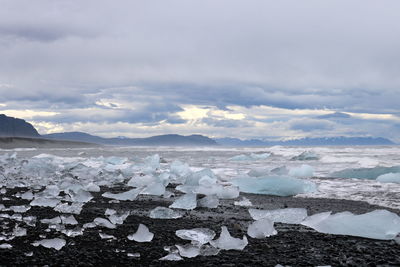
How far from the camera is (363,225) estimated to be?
9.20ft

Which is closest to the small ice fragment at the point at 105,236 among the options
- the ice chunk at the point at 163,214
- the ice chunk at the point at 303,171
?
the ice chunk at the point at 163,214

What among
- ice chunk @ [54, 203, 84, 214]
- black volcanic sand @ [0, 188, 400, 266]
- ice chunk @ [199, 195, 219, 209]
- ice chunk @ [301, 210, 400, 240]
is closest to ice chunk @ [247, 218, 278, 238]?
black volcanic sand @ [0, 188, 400, 266]

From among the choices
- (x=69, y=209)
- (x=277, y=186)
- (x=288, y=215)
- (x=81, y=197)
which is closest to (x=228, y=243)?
(x=288, y=215)

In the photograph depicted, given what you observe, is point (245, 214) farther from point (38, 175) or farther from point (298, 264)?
point (38, 175)

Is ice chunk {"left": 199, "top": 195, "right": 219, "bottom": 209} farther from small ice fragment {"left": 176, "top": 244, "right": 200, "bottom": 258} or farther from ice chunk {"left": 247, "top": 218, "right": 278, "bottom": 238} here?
small ice fragment {"left": 176, "top": 244, "right": 200, "bottom": 258}

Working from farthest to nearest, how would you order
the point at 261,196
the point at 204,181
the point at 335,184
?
the point at 335,184, the point at 204,181, the point at 261,196

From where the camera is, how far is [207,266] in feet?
6.81

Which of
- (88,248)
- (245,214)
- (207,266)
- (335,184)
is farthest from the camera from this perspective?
(335,184)

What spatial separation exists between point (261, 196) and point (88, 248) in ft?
10.7

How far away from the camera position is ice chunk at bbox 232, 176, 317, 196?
534cm

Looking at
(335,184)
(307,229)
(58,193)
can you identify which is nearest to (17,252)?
(307,229)

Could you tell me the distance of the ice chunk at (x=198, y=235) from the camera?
2541mm

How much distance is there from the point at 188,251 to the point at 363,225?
135cm

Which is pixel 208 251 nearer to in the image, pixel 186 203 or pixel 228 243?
pixel 228 243
